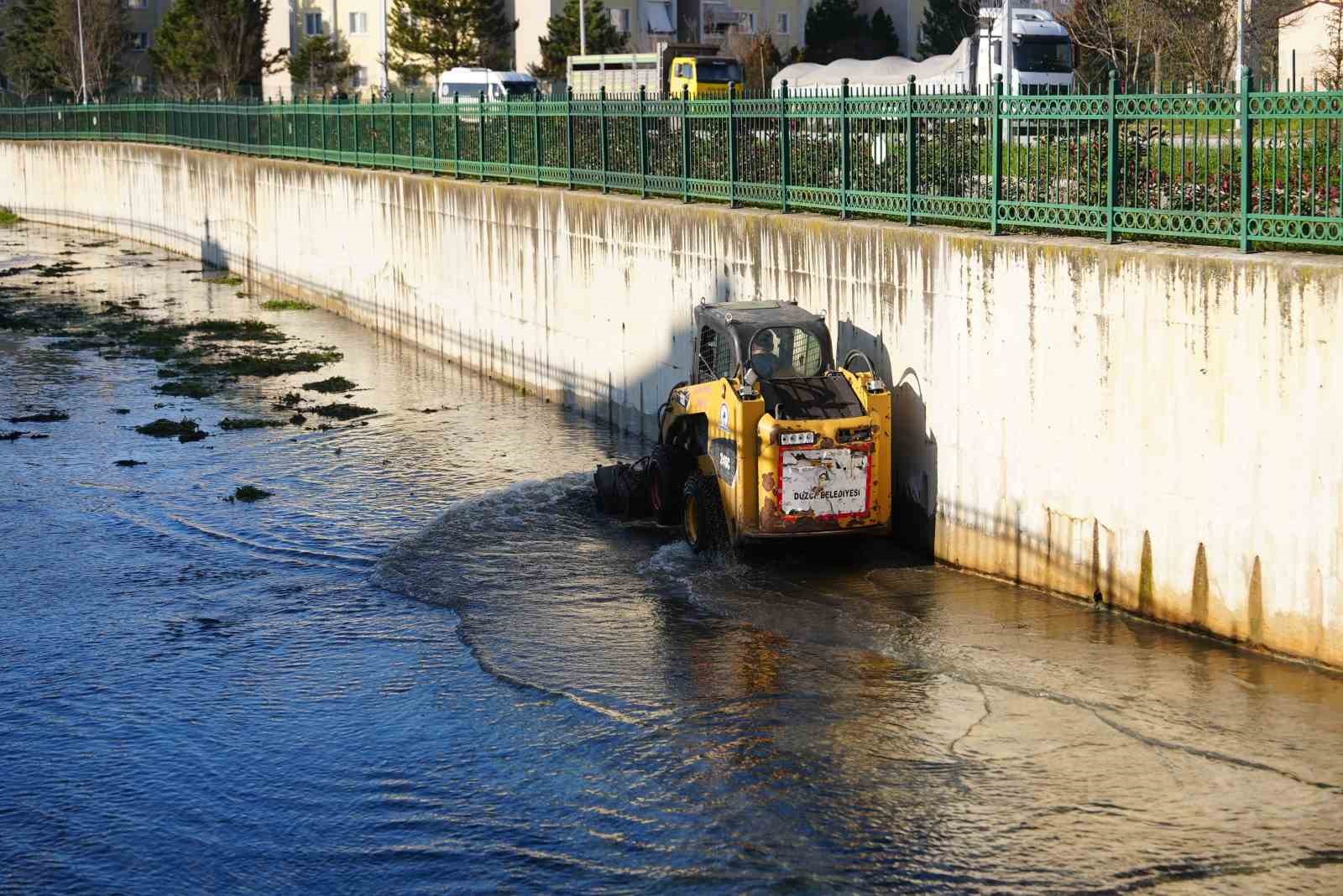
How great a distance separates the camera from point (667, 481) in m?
17.7

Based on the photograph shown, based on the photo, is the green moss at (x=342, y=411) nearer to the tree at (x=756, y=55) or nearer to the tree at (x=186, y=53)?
the tree at (x=756, y=55)

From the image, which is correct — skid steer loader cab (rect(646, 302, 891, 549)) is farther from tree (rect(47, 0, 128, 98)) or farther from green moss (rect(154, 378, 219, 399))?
tree (rect(47, 0, 128, 98))

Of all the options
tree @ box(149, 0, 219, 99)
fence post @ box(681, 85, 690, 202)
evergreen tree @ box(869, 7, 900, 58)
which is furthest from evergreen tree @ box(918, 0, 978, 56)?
fence post @ box(681, 85, 690, 202)

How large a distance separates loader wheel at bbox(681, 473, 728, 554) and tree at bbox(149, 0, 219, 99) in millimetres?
69331

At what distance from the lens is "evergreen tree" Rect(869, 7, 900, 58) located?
81.2m

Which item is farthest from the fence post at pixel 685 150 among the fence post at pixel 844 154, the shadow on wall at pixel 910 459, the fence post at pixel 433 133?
the fence post at pixel 433 133

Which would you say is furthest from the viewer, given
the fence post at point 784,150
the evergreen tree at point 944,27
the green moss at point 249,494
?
the evergreen tree at point 944,27

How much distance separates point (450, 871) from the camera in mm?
10172

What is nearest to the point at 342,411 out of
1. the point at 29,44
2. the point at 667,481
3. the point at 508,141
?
the point at 508,141

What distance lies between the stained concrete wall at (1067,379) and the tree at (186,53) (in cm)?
6230

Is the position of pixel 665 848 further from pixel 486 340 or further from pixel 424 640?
pixel 486 340

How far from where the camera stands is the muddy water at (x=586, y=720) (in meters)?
10.2

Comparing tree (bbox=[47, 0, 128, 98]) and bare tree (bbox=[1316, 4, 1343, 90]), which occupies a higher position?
tree (bbox=[47, 0, 128, 98])

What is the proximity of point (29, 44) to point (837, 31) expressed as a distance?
39487mm
